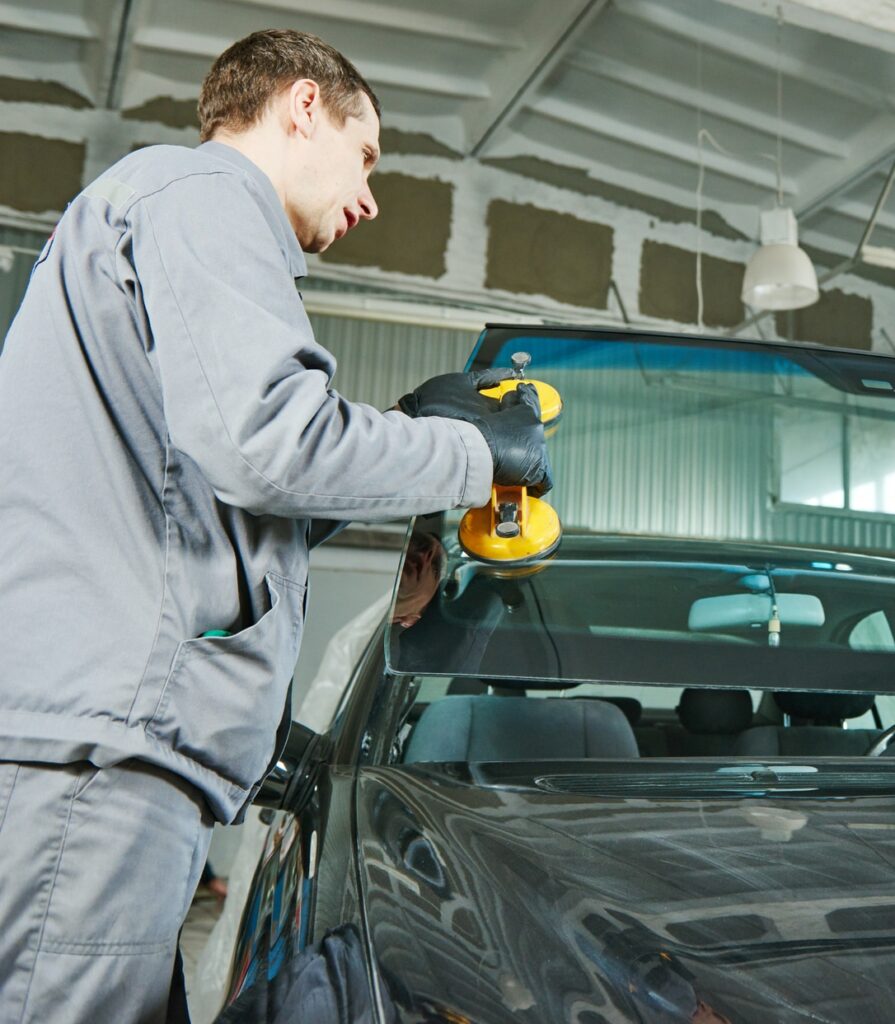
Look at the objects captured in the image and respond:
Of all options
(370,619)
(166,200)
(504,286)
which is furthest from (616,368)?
(504,286)

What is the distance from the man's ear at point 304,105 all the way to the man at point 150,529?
182 millimetres

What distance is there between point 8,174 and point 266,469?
6.64 m

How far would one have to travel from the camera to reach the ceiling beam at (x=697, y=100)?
6.30 metres

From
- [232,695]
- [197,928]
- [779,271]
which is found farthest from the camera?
[779,271]

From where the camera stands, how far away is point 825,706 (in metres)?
2.10

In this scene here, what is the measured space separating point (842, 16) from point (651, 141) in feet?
8.36

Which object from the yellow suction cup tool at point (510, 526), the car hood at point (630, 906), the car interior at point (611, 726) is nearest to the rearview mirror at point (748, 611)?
the car interior at point (611, 726)

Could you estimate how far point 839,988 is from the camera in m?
0.75

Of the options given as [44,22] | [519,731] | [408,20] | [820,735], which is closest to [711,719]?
[820,735]

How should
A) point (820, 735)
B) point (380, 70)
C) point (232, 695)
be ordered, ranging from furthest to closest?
point (380, 70) → point (820, 735) → point (232, 695)

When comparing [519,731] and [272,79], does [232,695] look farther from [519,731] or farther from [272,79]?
[519,731]

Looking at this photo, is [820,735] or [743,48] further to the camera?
[743,48]

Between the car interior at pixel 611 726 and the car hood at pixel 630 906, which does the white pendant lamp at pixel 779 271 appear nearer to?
the car interior at pixel 611 726

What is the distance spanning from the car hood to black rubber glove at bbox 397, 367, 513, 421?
49 centimetres
